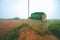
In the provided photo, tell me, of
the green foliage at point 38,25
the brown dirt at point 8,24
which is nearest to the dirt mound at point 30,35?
the green foliage at point 38,25

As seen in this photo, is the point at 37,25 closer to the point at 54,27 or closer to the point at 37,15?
the point at 37,15

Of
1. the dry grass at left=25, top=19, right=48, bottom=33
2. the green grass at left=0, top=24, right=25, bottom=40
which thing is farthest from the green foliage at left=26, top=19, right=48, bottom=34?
the green grass at left=0, top=24, right=25, bottom=40

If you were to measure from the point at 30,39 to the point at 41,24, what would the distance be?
331mm

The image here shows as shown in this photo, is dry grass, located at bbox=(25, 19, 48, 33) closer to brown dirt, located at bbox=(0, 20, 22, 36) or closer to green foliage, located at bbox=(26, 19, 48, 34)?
green foliage, located at bbox=(26, 19, 48, 34)

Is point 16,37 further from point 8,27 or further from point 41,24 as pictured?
point 41,24

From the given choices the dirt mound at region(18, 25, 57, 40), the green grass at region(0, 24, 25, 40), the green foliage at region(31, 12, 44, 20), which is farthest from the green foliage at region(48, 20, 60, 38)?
the green grass at region(0, 24, 25, 40)

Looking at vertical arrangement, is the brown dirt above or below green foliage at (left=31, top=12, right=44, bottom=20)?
below

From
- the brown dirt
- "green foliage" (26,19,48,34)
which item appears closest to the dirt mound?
"green foliage" (26,19,48,34)

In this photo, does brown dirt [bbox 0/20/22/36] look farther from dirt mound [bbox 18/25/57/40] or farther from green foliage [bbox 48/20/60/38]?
green foliage [bbox 48/20/60/38]

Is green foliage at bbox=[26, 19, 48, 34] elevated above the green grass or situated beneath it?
elevated above

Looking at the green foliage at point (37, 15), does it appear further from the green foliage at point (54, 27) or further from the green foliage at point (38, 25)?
the green foliage at point (54, 27)

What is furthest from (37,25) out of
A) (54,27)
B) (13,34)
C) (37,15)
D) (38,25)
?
(13,34)

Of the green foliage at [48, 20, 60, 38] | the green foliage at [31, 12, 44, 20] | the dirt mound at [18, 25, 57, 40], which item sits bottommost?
the dirt mound at [18, 25, 57, 40]

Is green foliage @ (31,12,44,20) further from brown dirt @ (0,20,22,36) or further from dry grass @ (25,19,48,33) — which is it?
brown dirt @ (0,20,22,36)
